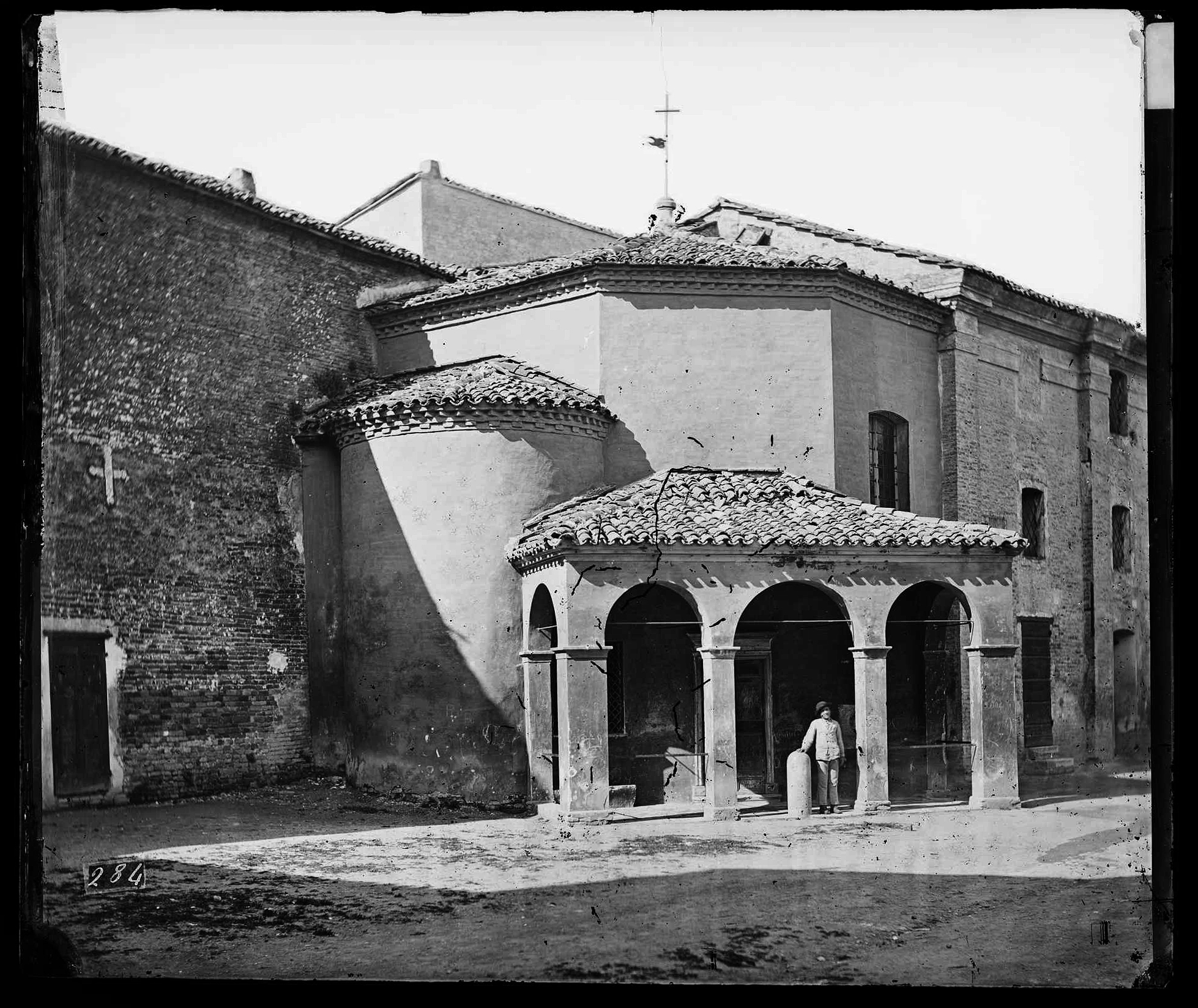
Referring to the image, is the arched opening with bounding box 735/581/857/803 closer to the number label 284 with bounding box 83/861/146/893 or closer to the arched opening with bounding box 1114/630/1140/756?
the arched opening with bounding box 1114/630/1140/756

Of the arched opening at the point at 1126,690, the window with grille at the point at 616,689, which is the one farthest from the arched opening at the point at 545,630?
the arched opening at the point at 1126,690

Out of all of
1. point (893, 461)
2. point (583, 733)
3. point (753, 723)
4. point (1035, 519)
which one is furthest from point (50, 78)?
point (1035, 519)

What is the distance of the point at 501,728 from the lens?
1772 centimetres

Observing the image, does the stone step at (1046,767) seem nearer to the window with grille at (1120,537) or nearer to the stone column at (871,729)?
the window with grille at (1120,537)

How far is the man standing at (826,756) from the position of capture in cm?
1666

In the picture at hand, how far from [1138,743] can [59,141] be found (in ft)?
66.9

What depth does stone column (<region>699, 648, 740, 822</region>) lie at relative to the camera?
1605cm

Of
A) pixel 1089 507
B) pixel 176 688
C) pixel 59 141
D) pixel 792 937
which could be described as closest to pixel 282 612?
pixel 176 688

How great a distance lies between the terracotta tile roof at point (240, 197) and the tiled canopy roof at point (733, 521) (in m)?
5.70

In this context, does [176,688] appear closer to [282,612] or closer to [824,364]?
[282,612]

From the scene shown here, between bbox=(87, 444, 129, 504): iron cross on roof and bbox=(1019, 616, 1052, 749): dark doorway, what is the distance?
15.1 m

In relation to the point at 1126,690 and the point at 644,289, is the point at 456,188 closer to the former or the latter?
the point at 644,289

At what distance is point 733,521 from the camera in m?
16.8

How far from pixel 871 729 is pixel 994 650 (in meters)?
2.05
